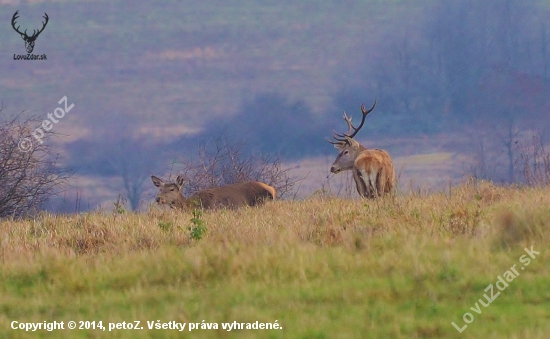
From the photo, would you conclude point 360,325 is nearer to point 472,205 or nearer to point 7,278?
point 7,278

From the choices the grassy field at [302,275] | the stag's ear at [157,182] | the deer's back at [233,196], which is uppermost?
the stag's ear at [157,182]

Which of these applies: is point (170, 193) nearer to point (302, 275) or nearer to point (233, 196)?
point (233, 196)

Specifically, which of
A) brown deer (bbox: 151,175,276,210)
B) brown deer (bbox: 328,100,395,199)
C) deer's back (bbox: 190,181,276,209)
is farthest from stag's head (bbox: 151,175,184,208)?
brown deer (bbox: 328,100,395,199)

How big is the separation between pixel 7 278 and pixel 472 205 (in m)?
7.16

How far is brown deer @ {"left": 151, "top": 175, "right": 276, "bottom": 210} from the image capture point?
17.0 metres

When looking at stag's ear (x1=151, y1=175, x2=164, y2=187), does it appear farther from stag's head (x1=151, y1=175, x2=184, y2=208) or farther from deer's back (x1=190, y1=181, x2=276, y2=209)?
deer's back (x1=190, y1=181, x2=276, y2=209)

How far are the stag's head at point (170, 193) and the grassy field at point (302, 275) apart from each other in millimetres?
4331

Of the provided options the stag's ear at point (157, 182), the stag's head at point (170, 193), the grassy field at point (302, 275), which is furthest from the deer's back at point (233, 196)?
the grassy field at point (302, 275)

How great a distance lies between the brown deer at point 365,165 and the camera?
16766 millimetres

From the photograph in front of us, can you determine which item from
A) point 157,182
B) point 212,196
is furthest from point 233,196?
point 157,182

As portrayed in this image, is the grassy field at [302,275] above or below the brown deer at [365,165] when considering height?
below

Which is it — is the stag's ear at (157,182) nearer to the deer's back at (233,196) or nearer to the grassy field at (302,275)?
the deer's back at (233,196)

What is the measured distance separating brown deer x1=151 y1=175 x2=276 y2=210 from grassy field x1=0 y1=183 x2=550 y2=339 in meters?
3.85

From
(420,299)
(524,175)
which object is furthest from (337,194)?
(420,299)
